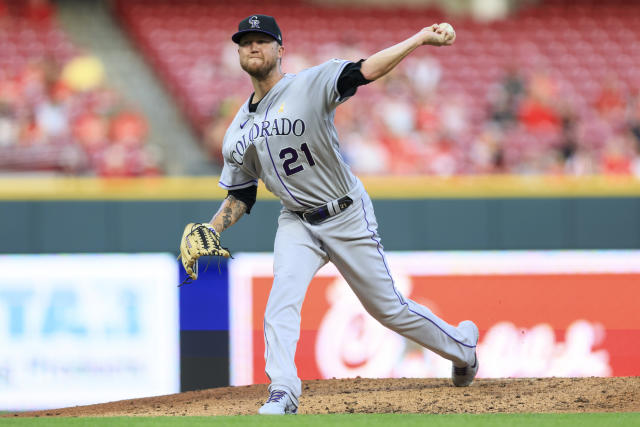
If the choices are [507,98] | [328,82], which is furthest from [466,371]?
[507,98]

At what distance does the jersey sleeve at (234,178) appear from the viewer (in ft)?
13.1

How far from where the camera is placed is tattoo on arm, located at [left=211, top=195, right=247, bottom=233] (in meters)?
3.98

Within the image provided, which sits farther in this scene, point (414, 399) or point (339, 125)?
point (339, 125)

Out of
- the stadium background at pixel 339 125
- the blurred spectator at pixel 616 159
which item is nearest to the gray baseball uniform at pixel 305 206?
the stadium background at pixel 339 125

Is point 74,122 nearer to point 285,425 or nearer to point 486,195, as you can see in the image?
point 486,195

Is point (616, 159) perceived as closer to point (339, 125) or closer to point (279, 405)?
point (339, 125)

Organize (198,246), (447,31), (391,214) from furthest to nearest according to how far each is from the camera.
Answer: (391,214) → (198,246) → (447,31)

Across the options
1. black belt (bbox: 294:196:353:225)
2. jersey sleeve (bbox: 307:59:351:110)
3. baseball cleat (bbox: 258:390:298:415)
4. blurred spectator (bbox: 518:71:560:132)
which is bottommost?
baseball cleat (bbox: 258:390:298:415)

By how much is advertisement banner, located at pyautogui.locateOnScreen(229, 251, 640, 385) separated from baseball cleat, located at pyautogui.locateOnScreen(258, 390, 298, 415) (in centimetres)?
212

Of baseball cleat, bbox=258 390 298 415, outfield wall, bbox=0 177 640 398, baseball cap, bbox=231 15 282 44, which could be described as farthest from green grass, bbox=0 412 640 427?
outfield wall, bbox=0 177 640 398

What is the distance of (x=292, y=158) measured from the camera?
12.2 ft

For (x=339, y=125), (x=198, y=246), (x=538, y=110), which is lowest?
(x=198, y=246)

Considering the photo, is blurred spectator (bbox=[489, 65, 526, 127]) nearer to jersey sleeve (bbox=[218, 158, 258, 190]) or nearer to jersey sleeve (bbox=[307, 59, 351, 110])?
jersey sleeve (bbox=[218, 158, 258, 190])

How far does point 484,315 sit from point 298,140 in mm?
2597
